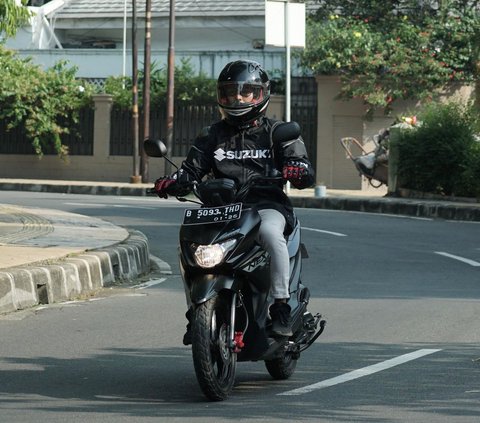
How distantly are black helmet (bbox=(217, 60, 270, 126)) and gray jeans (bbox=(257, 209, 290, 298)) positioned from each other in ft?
2.02

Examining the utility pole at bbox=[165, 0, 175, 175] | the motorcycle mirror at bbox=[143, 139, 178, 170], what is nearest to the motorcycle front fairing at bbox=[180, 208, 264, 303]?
the motorcycle mirror at bbox=[143, 139, 178, 170]

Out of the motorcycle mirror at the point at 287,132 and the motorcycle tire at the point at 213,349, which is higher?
the motorcycle mirror at the point at 287,132

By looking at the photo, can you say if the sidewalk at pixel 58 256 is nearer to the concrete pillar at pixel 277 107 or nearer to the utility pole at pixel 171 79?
the utility pole at pixel 171 79

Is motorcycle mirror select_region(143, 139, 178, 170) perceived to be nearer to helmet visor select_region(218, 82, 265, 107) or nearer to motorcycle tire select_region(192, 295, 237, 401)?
helmet visor select_region(218, 82, 265, 107)

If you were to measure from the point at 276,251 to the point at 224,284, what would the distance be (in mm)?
466

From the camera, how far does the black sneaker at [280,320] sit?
301 inches

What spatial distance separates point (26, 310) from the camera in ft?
38.1

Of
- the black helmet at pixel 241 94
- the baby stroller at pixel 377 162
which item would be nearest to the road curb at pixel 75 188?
the baby stroller at pixel 377 162

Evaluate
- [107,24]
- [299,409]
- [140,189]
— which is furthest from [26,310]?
[107,24]

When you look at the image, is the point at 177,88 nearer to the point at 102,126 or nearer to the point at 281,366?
the point at 102,126

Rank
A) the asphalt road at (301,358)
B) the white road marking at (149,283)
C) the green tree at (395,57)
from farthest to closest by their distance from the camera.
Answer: the green tree at (395,57) → the white road marking at (149,283) → the asphalt road at (301,358)

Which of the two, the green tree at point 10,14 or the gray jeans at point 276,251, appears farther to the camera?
the green tree at point 10,14

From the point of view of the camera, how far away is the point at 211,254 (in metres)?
7.28

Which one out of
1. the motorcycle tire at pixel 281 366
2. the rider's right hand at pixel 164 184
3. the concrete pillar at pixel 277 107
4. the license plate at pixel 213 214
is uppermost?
the concrete pillar at pixel 277 107
